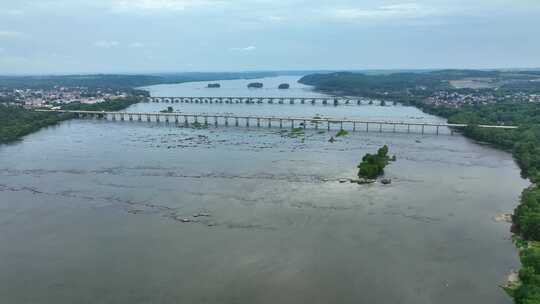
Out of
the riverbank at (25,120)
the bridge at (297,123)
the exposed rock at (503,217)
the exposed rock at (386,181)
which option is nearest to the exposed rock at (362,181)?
the exposed rock at (386,181)

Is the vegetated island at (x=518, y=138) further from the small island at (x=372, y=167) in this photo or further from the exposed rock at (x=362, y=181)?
the small island at (x=372, y=167)

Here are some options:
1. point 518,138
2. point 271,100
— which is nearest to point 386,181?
point 518,138

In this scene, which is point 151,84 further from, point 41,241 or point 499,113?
point 41,241

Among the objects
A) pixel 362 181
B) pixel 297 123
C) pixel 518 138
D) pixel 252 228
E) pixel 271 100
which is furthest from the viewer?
pixel 271 100

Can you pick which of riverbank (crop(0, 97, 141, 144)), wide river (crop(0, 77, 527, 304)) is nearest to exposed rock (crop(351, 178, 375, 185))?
wide river (crop(0, 77, 527, 304))

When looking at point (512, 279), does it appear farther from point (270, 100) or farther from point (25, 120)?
point (270, 100)

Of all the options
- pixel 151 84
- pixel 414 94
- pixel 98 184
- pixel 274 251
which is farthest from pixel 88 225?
pixel 151 84
